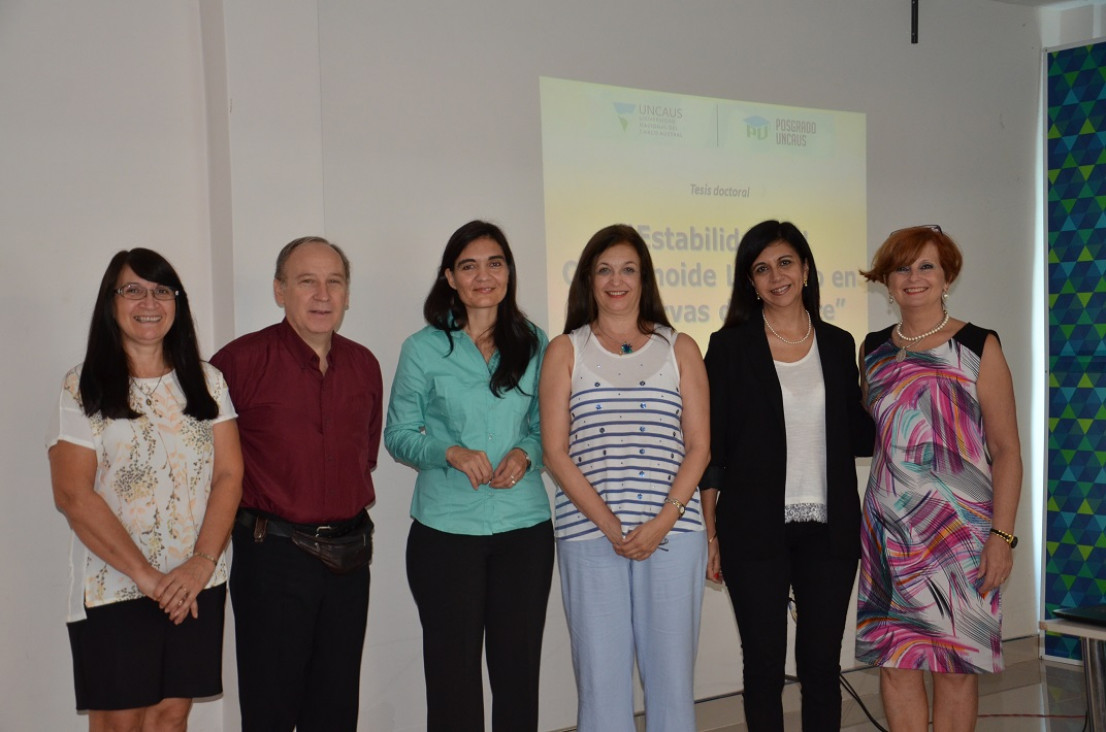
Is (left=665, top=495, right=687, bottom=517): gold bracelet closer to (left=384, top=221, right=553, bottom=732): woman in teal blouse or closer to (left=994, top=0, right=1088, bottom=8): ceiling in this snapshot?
(left=384, top=221, right=553, bottom=732): woman in teal blouse

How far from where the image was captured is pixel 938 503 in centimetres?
282

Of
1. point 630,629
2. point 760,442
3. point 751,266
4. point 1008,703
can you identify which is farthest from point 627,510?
point 1008,703

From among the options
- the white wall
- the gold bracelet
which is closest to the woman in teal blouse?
the gold bracelet

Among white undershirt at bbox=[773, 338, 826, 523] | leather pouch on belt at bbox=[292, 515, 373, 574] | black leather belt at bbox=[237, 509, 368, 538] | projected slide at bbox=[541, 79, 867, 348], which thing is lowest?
leather pouch on belt at bbox=[292, 515, 373, 574]

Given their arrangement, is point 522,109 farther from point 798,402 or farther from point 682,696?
Answer: point 682,696

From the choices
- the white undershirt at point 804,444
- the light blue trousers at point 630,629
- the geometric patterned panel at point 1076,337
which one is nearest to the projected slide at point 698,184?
the geometric patterned panel at point 1076,337

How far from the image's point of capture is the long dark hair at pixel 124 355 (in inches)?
96.4

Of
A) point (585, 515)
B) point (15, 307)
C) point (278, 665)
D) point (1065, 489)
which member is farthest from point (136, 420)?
point (1065, 489)

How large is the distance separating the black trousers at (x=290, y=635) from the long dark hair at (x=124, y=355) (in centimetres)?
40

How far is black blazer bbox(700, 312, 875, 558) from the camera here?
2748 mm

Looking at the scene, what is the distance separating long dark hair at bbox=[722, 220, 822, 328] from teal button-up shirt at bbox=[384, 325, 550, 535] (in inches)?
25.1

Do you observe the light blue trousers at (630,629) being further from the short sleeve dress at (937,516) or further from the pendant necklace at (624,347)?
the short sleeve dress at (937,516)

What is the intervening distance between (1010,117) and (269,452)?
4.43m

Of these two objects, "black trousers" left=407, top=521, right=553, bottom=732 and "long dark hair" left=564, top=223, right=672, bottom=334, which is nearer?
"black trousers" left=407, top=521, right=553, bottom=732
